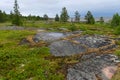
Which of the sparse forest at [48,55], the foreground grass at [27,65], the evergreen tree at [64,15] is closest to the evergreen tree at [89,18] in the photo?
the evergreen tree at [64,15]

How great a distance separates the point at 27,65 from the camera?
90.3ft

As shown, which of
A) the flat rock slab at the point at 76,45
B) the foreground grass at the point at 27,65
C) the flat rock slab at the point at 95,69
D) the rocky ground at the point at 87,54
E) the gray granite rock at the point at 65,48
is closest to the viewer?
the foreground grass at the point at 27,65

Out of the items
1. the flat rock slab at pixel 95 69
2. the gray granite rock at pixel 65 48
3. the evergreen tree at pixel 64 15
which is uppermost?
the evergreen tree at pixel 64 15

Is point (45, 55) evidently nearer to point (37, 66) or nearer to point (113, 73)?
point (37, 66)

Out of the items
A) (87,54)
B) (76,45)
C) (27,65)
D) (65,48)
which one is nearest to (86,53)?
(87,54)

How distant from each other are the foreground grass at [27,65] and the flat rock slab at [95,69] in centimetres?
189

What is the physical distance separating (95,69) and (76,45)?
9.39m

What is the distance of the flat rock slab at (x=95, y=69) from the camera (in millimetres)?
26016

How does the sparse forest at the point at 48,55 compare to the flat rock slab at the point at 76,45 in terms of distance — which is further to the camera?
the flat rock slab at the point at 76,45

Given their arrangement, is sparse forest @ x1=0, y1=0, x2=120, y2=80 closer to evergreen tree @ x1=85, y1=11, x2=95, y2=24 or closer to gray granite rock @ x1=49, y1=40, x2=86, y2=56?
gray granite rock @ x1=49, y1=40, x2=86, y2=56

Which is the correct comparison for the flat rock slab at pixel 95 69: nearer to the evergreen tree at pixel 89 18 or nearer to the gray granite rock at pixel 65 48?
the gray granite rock at pixel 65 48

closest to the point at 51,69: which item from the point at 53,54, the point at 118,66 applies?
the point at 53,54

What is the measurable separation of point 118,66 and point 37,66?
9948mm

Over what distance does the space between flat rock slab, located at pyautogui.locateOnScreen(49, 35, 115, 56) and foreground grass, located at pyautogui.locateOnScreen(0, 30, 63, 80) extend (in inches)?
75.8
